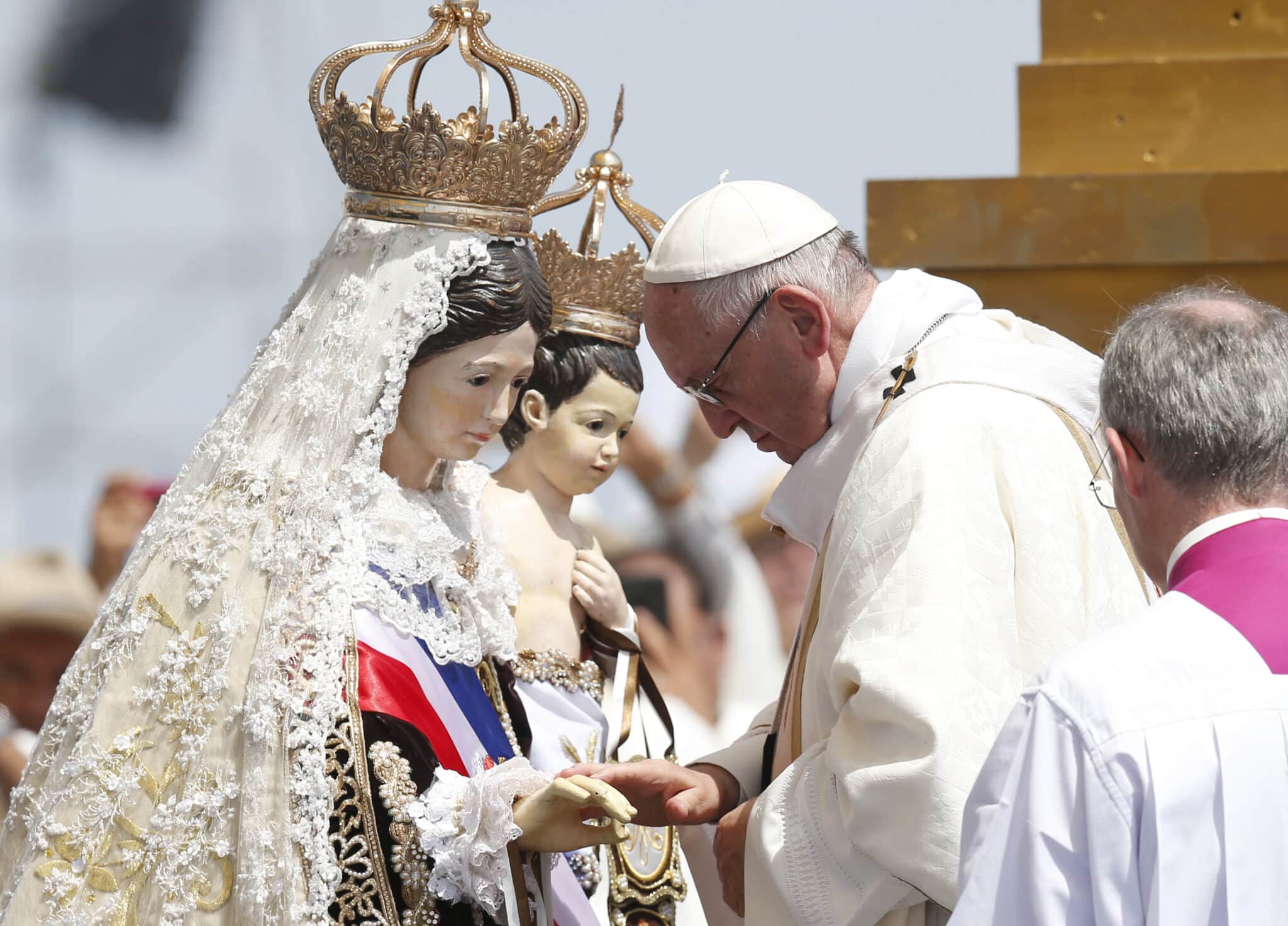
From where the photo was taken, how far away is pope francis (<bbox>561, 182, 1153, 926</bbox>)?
91.0 inches

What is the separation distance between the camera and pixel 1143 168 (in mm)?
5805

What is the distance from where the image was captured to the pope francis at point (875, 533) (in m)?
2.31

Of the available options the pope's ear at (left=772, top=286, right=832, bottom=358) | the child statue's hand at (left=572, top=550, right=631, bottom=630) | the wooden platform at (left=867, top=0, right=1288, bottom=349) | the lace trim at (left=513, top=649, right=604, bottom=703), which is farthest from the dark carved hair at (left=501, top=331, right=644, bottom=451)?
the wooden platform at (left=867, top=0, right=1288, bottom=349)

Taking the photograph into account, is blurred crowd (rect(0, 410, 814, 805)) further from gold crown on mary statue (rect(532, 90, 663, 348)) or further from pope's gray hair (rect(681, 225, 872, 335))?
pope's gray hair (rect(681, 225, 872, 335))

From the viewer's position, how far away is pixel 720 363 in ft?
9.29

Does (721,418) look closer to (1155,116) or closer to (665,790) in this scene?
(665,790)

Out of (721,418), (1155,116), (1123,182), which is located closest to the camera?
(721,418)

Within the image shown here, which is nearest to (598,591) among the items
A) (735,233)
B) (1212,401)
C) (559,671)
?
(559,671)

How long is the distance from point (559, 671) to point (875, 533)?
1485mm

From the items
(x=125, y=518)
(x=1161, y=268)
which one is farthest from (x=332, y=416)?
(x=125, y=518)

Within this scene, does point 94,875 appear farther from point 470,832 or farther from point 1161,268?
point 1161,268

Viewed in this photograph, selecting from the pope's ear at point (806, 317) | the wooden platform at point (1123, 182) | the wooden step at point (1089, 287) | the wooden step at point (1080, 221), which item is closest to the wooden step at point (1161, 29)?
the wooden platform at point (1123, 182)

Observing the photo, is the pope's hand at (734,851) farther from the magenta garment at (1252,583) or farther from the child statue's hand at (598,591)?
the child statue's hand at (598,591)

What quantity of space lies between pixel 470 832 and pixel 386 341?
0.87m
